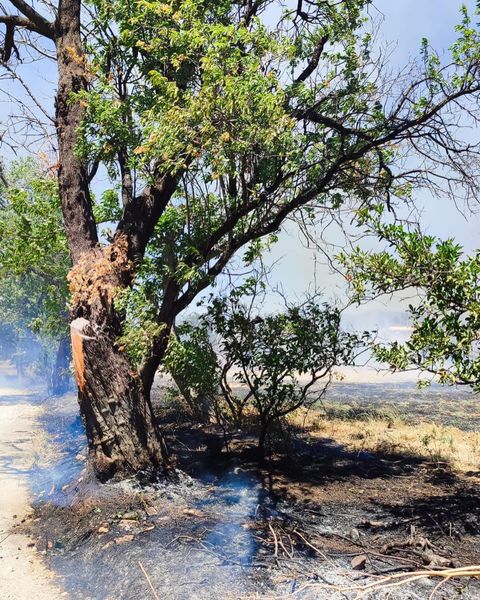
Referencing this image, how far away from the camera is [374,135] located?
8000 millimetres

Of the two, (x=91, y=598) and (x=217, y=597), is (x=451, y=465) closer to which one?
(x=217, y=597)

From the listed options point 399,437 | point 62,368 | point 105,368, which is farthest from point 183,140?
point 62,368

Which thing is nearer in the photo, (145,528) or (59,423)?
(145,528)

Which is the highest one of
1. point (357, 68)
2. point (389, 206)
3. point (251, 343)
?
point (357, 68)

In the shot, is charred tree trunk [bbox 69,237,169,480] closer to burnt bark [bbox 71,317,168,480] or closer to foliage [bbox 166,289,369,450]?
burnt bark [bbox 71,317,168,480]

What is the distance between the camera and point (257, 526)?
6379 mm

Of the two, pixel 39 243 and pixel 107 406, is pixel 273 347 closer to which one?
pixel 107 406

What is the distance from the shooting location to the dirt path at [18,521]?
5.52 metres

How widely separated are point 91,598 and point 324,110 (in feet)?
23.2

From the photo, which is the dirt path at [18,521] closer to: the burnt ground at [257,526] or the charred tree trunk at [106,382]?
the burnt ground at [257,526]

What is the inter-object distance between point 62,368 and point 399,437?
14504 millimetres

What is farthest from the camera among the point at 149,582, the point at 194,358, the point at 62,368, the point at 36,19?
the point at 62,368

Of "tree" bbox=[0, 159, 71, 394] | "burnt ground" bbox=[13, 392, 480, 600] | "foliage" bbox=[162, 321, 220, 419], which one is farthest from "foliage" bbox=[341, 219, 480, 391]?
"tree" bbox=[0, 159, 71, 394]

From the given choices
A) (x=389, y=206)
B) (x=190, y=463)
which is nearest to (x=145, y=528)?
(x=190, y=463)
